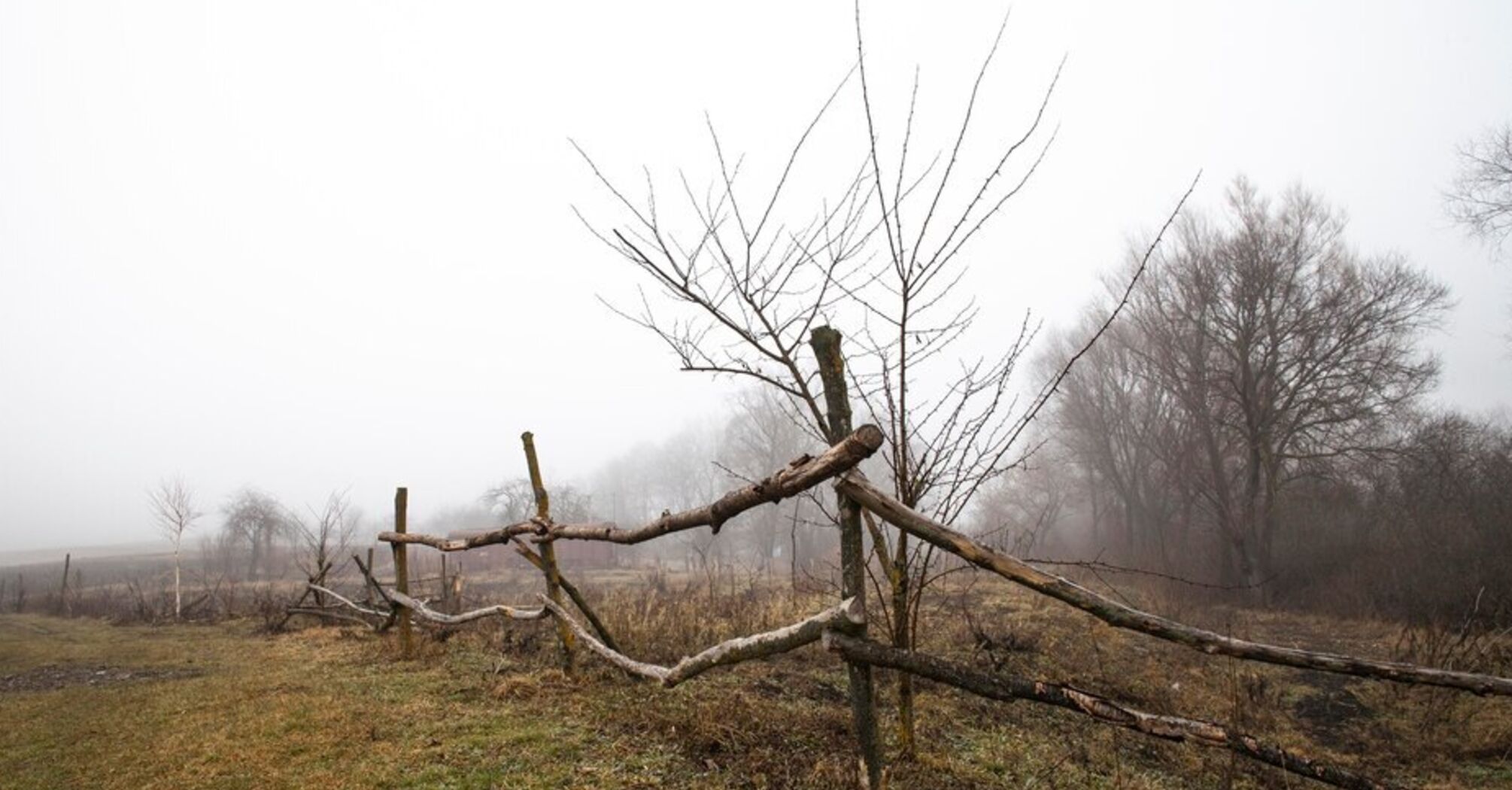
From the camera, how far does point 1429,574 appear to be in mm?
13391

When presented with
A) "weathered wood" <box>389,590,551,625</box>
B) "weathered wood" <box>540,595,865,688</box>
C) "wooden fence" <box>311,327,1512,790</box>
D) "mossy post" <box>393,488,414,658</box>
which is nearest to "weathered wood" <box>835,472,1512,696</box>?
"wooden fence" <box>311,327,1512,790</box>

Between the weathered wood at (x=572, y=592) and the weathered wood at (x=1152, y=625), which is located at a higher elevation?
the weathered wood at (x=1152, y=625)

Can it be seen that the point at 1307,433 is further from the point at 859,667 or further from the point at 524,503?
the point at 524,503

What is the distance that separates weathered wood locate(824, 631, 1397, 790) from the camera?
1740mm

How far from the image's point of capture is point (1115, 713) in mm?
1924

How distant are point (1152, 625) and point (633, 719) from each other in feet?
12.7

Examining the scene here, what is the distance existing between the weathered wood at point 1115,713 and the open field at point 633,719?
0.44 metres

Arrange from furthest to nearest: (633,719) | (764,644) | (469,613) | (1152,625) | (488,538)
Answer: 1. (469,613)
2. (488,538)
3. (633,719)
4. (764,644)
5. (1152,625)

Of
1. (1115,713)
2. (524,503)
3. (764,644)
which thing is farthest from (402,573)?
(524,503)

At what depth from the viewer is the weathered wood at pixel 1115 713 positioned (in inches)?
68.5

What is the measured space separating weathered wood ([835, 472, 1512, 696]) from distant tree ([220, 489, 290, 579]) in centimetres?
4516

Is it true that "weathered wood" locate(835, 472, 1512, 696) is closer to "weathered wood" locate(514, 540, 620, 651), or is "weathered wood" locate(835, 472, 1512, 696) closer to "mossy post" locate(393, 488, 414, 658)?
"weathered wood" locate(514, 540, 620, 651)

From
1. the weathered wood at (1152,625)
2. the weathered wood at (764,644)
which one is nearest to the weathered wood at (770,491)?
the weathered wood at (1152,625)

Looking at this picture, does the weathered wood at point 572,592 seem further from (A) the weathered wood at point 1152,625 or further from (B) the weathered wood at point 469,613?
(A) the weathered wood at point 1152,625
